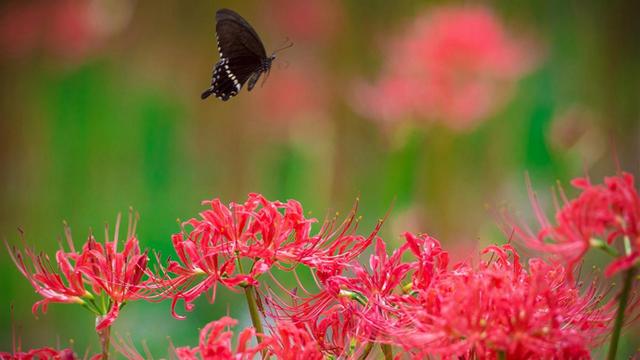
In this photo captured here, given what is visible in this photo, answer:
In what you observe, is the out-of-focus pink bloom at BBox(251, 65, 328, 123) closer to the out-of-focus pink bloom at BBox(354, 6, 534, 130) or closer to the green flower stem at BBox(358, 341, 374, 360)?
the out-of-focus pink bloom at BBox(354, 6, 534, 130)

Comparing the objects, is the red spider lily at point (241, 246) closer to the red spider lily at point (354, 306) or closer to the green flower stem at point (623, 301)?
the red spider lily at point (354, 306)

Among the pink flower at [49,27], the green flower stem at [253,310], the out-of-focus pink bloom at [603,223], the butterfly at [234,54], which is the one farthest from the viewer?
the pink flower at [49,27]

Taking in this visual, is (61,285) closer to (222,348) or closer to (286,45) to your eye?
(222,348)

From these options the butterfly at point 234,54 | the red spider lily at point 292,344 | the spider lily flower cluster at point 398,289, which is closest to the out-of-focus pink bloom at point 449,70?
the butterfly at point 234,54

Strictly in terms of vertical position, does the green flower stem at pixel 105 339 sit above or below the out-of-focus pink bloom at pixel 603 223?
below

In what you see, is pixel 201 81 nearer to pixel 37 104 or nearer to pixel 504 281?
pixel 37 104

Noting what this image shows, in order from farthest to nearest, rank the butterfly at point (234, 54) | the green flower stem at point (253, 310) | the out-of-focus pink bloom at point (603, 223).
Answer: the butterfly at point (234, 54) → the green flower stem at point (253, 310) → the out-of-focus pink bloom at point (603, 223)

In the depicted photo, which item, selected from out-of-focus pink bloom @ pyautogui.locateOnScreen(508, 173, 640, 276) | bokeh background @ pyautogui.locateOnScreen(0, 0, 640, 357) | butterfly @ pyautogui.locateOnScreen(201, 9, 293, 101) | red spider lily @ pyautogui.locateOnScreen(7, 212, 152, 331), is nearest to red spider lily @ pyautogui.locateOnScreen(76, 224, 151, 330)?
red spider lily @ pyautogui.locateOnScreen(7, 212, 152, 331)
